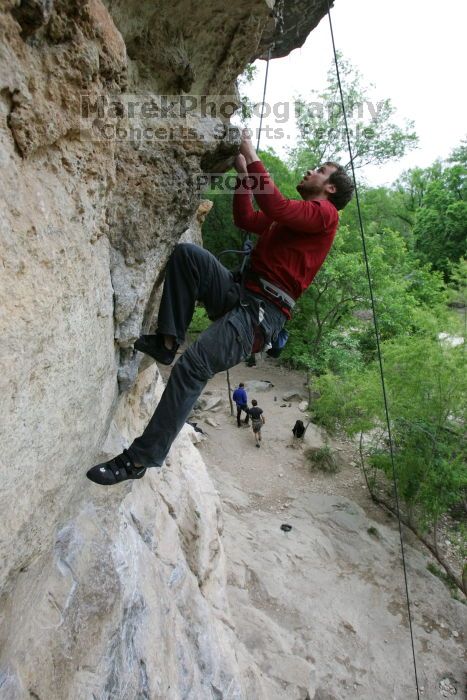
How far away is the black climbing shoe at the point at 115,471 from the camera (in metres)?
2.70

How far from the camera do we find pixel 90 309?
2.58m

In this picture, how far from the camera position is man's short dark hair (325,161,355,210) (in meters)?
3.31

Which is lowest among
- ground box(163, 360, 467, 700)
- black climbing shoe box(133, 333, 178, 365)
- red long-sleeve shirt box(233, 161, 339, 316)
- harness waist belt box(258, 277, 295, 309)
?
ground box(163, 360, 467, 700)

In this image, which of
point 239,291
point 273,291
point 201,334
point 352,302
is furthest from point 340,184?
point 352,302

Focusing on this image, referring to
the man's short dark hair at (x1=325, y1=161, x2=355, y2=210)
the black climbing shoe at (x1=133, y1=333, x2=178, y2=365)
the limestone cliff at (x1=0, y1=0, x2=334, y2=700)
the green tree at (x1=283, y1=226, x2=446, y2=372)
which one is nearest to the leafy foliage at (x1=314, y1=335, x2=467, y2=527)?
the green tree at (x1=283, y1=226, x2=446, y2=372)

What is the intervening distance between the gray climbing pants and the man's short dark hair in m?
1.03

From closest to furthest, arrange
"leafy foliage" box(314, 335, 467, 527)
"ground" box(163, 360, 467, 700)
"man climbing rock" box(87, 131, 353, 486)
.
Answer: "man climbing rock" box(87, 131, 353, 486), "ground" box(163, 360, 467, 700), "leafy foliage" box(314, 335, 467, 527)

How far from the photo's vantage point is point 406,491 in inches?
417

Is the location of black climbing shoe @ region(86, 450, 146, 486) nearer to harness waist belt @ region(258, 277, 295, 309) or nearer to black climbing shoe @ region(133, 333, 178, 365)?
black climbing shoe @ region(133, 333, 178, 365)

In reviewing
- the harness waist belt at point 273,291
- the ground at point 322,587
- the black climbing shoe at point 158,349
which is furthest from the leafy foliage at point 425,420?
the black climbing shoe at point 158,349

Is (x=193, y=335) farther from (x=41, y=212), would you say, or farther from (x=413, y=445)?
(x=41, y=212)

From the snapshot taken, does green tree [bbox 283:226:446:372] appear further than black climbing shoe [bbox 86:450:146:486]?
Yes

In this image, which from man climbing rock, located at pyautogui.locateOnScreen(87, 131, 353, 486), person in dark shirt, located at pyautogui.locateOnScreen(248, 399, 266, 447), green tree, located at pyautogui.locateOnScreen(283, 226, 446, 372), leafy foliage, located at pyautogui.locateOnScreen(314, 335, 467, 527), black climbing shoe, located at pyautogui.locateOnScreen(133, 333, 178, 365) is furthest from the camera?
green tree, located at pyautogui.locateOnScreen(283, 226, 446, 372)

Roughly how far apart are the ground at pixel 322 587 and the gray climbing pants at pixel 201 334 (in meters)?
4.42
